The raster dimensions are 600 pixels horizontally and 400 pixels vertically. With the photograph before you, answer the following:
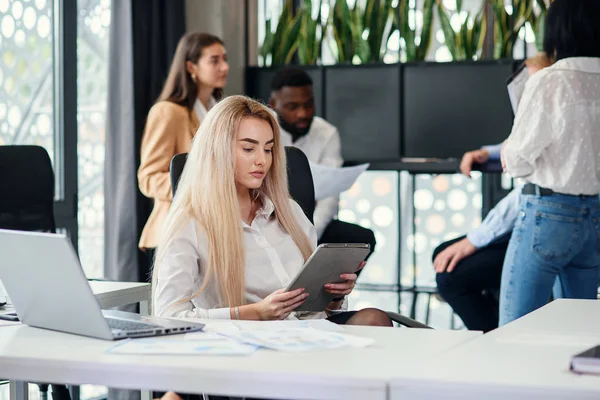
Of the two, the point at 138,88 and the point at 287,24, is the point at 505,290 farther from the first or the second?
the point at 287,24

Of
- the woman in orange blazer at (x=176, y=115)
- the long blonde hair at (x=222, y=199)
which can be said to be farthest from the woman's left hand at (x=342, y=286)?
the woman in orange blazer at (x=176, y=115)

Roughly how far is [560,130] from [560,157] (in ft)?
0.28

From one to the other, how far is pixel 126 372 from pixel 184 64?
2.68 metres

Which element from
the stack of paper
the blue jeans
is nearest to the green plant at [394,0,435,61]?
the blue jeans

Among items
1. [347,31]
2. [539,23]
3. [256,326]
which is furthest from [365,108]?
[256,326]

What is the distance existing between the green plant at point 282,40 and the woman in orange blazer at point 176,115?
158 centimetres

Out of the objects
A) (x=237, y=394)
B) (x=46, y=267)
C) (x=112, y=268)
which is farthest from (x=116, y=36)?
(x=237, y=394)

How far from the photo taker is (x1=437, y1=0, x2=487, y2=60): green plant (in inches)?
211

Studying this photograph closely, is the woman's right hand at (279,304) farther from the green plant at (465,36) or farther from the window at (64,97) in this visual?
the green plant at (465,36)

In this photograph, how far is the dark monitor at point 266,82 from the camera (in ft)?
18.2

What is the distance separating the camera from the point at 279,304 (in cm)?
212

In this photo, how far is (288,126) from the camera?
175 inches

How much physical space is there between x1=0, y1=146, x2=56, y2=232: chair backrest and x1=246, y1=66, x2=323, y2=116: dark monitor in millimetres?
2588

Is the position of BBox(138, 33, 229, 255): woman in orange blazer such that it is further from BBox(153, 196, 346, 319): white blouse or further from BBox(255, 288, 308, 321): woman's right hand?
BBox(255, 288, 308, 321): woman's right hand
